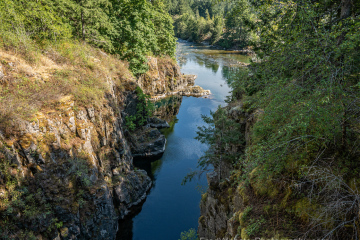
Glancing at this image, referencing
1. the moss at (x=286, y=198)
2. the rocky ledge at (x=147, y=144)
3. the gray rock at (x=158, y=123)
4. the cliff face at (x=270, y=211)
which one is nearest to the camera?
the cliff face at (x=270, y=211)

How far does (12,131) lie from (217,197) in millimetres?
11740

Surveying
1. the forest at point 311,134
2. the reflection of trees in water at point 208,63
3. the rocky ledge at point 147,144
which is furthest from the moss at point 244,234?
the reflection of trees in water at point 208,63

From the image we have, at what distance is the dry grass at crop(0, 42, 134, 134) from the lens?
36.4ft

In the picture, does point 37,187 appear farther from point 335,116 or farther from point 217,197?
point 335,116

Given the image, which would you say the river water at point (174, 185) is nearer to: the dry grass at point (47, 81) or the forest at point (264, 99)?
the forest at point (264, 99)

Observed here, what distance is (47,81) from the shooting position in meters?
13.5

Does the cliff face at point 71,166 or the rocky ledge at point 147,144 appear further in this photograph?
the rocky ledge at point 147,144

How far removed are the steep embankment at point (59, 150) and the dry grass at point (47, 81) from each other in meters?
0.05

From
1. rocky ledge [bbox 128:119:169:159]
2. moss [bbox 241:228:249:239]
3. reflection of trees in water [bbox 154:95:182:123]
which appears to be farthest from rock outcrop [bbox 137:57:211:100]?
moss [bbox 241:228:249:239]

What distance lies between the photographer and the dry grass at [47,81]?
11102 mm

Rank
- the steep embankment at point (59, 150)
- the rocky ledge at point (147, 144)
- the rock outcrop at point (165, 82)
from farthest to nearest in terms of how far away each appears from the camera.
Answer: the rock outcrop at point (165, 82) < the rocky ledge at point (147, 144) < the steep embankment at point (59, 150)

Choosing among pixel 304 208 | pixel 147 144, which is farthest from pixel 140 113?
pixel 304 208

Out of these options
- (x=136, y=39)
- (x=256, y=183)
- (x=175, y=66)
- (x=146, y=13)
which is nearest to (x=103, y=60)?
(x=136, y=39)

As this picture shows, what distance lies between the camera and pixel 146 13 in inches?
1169
